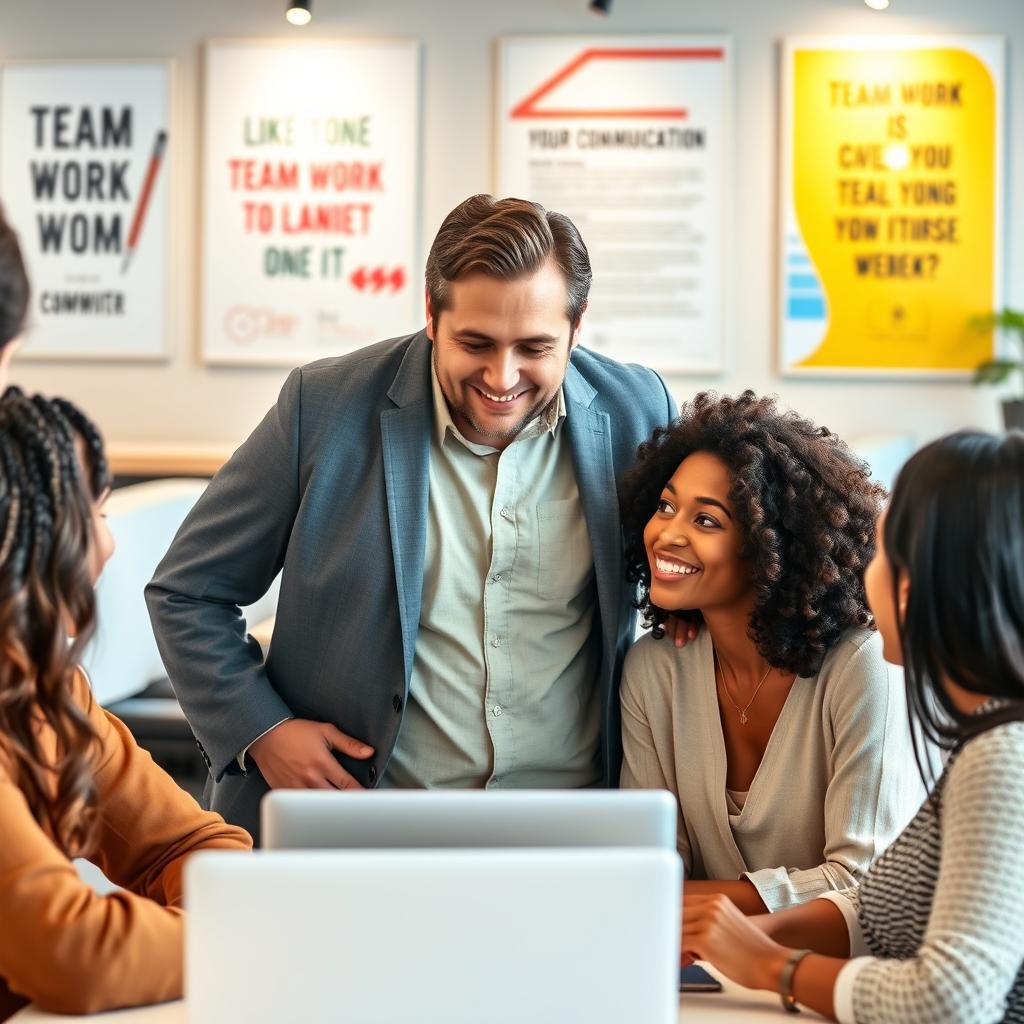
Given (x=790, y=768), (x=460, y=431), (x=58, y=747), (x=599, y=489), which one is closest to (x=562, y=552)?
(x=599, y=489)

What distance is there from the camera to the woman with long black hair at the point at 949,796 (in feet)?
3.69

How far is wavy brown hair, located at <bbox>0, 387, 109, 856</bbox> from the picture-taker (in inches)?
45.9

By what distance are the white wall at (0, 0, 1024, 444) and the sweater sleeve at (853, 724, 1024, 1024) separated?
158 inches

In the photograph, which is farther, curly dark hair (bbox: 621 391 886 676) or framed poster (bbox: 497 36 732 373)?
framed poster (bbox: 497 36 732 373)

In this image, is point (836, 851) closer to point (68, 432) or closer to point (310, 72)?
point (68, 432)

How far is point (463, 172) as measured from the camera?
5.11m

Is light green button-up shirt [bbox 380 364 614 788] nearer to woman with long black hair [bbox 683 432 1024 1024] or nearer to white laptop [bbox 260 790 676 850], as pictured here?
woman with long black hair [bbox 683 432 1024 1024]

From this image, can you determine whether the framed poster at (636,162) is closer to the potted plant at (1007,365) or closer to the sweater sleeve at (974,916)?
the potted plant at (1007,365)

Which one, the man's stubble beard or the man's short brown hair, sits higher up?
the man's short brown hair

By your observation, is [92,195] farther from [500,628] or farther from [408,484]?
[500,628]

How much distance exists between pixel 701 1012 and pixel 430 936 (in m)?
0.44

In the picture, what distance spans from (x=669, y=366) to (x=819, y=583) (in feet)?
10.9

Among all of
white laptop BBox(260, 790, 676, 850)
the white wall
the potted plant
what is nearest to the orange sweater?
white laptop BBox(260, 790, 676, 850)

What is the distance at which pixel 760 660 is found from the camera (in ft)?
6.32
